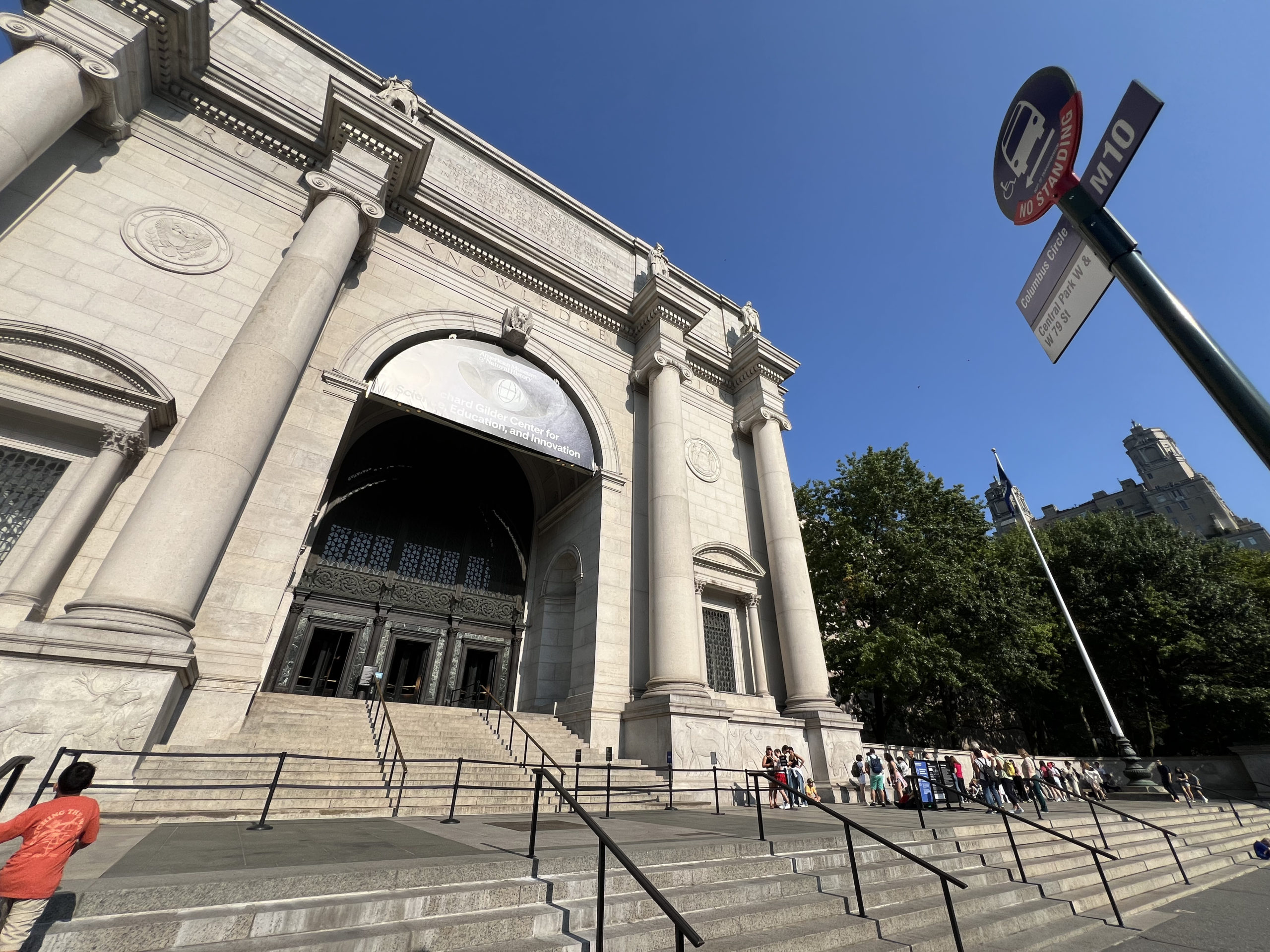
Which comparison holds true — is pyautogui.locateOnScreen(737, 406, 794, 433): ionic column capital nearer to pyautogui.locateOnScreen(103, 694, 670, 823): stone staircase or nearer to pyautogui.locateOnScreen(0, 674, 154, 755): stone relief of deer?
pyautogui.locateOnScreen(103, 694, 670, 823): stone staircase

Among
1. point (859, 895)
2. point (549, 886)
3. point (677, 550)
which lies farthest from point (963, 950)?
point (677, 550)

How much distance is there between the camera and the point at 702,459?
18578 millimetres

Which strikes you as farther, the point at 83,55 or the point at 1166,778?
the point at 1166,778

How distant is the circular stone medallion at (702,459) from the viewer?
18.2 m

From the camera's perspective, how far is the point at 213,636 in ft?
29.9

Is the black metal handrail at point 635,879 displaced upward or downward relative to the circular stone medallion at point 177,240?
downward

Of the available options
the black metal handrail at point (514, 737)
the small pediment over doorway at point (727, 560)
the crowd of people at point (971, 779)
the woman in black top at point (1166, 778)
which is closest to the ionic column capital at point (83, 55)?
the black metal handrail at point (514, 737)

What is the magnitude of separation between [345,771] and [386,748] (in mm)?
666

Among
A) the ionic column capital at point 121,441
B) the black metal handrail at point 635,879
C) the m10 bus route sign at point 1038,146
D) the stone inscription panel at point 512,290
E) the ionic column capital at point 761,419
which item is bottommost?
the black metal handrail at point 635,879

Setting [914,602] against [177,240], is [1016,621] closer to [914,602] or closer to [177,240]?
[914,602]

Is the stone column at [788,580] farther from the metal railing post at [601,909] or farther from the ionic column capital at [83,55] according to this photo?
the ionic column capital at [83,55]

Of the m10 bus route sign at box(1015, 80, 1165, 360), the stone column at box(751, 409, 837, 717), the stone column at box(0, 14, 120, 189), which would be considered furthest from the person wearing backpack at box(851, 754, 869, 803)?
the stone column at box(0, 14, 120, 189)

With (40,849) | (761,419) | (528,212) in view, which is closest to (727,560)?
(761,419)

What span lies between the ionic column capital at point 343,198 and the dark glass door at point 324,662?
10.5 metres
